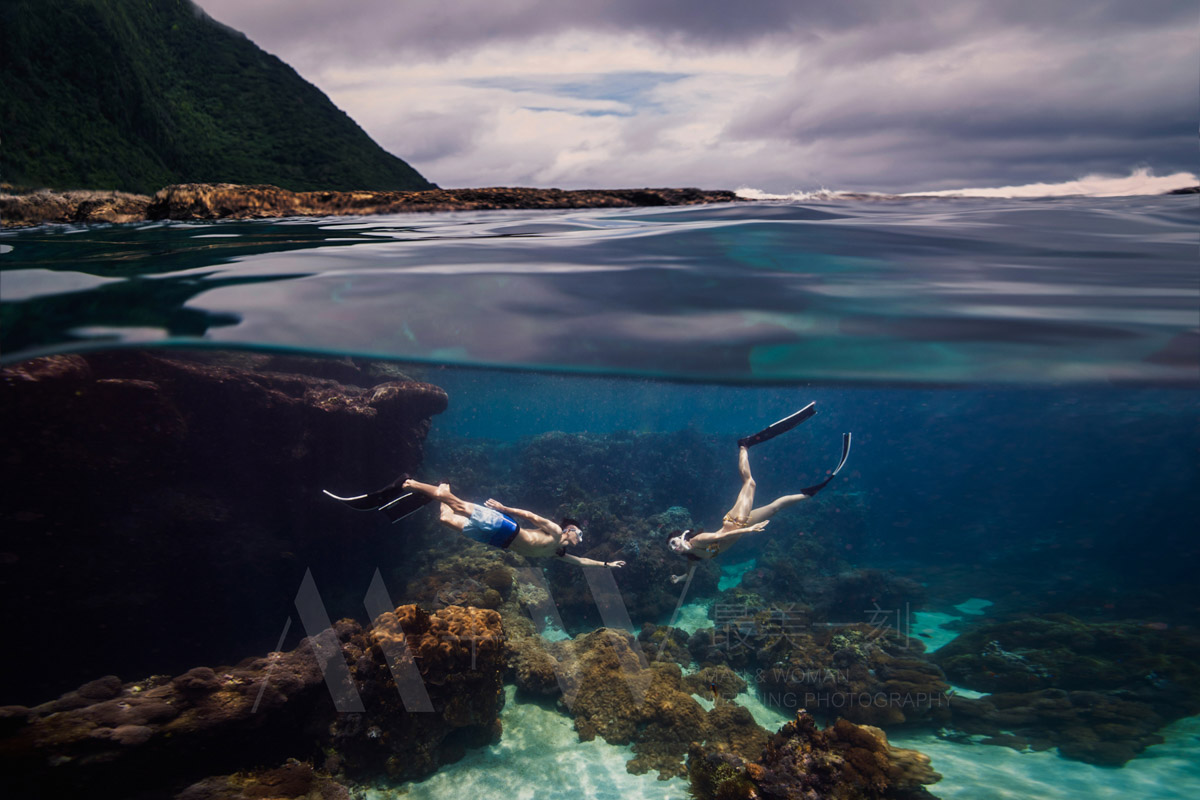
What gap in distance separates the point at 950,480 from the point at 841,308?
178 ft

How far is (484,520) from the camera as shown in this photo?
644 centimetres

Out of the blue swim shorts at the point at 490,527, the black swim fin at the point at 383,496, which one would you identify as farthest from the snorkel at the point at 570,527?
the black swim fin at the point at 383,496

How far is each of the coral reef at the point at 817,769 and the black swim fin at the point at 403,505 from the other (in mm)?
5767

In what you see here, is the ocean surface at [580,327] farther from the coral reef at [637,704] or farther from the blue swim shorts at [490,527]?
the blue swim shorts at [490,527]

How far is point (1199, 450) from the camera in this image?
2709 cm

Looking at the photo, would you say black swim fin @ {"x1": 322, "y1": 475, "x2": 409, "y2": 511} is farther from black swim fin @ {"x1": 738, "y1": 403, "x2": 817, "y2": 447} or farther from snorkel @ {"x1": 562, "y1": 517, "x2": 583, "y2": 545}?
black swim fin @ {"x1": 738, "y1": 403, "x2": 817, "y2": 447}

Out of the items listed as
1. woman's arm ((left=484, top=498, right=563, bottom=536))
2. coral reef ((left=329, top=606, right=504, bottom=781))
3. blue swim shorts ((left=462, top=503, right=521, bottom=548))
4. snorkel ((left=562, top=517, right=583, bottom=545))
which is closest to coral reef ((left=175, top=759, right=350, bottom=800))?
coral reef ((left=329, top=606, right=504, bottom=781))

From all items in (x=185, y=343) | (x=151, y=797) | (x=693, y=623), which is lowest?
(x=693, y=623)

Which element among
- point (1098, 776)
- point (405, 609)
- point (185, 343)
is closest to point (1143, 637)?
point (1098, 776)

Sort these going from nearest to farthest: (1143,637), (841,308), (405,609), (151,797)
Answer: (151,797), (841,308), (405,609), (1143,637)

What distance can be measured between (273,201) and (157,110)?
36.7ft

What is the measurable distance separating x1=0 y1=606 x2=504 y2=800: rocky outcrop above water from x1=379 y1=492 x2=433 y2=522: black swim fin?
1810mm

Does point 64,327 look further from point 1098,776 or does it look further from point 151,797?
point 1098,776

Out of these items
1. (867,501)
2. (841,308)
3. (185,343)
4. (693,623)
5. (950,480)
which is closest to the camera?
(841,308)
